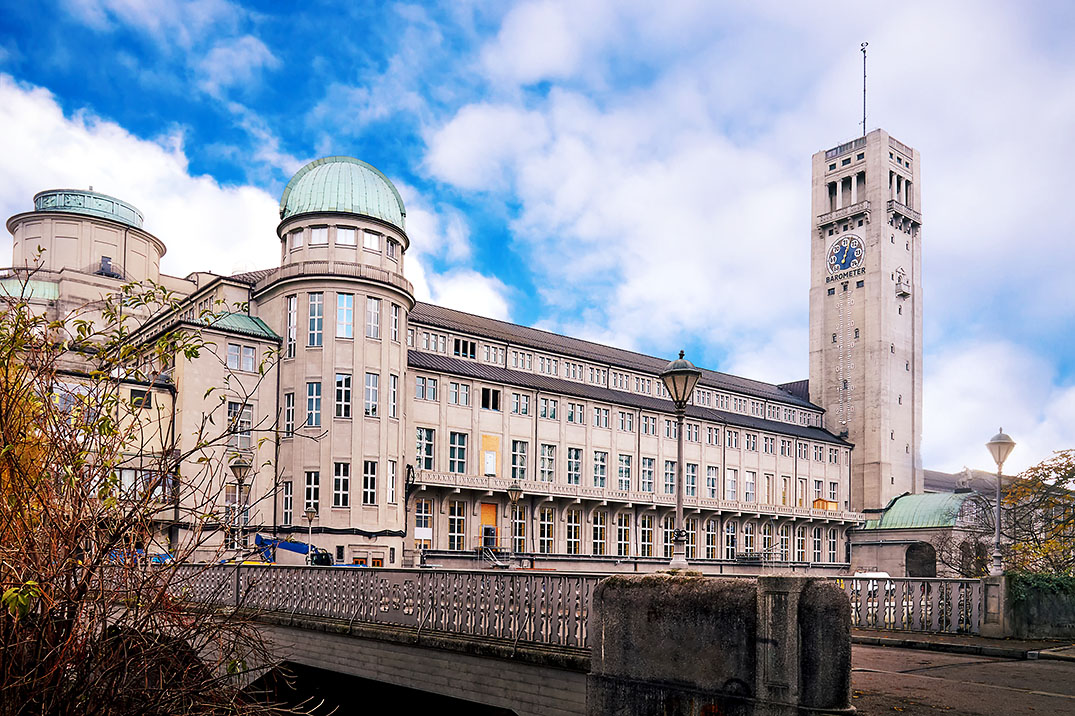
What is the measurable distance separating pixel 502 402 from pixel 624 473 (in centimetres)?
1302

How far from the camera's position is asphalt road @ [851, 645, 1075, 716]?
10.4 meters

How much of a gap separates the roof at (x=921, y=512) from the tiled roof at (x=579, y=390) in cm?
828

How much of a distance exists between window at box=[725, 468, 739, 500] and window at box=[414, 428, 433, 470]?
98.5 feet

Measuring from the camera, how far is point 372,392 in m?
52.3

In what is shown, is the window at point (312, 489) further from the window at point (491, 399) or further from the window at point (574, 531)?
the window at point (574, 531)

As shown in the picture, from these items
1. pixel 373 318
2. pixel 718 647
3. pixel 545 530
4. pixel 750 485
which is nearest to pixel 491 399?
pixel 545 530

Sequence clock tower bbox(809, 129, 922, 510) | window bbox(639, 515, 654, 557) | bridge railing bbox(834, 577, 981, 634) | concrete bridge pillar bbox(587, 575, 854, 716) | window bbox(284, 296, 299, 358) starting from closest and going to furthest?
concrete bridge pillar bbox(587, 575, 854, 716), bridge railing bbox(834, 577, 981, 634), window bbox(284, 296, 299, 358), window bbox(639, 515, 654, 557), clock tower bbox(809, 129, 922, 510)

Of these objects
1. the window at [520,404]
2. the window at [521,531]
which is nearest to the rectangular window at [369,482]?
the window at [521,531]

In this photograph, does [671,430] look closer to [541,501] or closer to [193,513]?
[541,501]

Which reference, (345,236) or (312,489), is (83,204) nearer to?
(345,236)

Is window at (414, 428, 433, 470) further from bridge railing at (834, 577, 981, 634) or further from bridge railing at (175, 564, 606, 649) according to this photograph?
bridge railing at (834, 577, 981, 634)

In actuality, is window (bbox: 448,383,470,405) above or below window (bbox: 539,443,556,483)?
above

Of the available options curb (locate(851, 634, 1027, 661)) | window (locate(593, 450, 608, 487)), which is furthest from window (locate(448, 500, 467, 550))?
curb (locate(851, 634, 1027, 661))

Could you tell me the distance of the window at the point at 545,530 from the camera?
206ft
